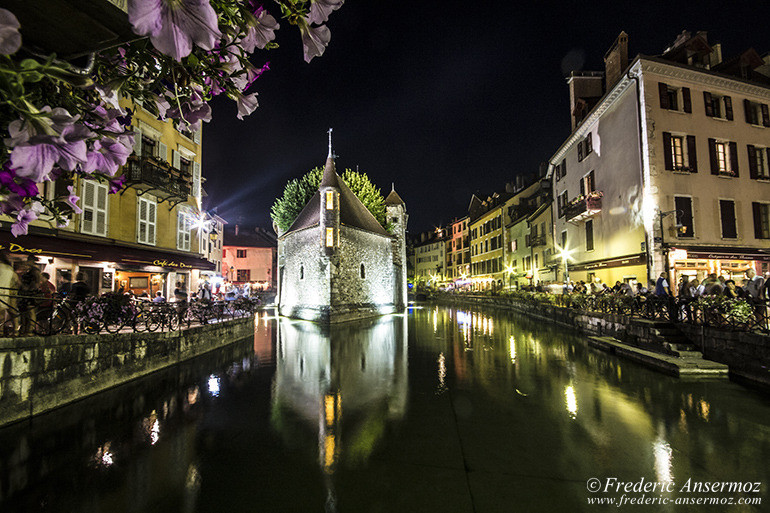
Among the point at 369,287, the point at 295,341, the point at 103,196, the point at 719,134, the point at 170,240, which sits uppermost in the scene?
the point at 719,134

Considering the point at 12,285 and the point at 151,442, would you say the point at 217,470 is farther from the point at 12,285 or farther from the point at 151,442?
the point at 12,285

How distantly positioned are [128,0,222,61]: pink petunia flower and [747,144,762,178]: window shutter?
85.4 ft

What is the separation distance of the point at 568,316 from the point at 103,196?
22658mm

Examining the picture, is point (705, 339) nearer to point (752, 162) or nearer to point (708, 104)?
point (752, 162)

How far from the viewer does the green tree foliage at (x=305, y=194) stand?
32.6 m

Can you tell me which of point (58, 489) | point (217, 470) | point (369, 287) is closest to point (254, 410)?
point (217, 470)

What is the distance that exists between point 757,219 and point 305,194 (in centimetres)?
3026

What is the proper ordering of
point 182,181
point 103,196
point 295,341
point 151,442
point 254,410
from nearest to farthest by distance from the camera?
point 151,442, point 254,410, point 103,196, point 295,341, point 182,181

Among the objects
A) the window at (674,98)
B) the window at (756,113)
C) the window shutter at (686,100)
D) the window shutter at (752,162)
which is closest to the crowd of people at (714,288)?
the window shutter at (752,162)

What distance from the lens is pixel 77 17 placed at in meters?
1.29

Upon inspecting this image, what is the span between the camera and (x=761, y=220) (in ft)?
58.4

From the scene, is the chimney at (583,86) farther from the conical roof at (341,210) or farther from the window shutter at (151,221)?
the window shutter at (151,221)

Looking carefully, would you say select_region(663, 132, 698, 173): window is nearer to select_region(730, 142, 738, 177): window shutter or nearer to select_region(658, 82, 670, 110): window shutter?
select_region(658, 82, 670, 110): window shutter

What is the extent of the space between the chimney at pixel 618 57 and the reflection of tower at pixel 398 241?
2019cm
